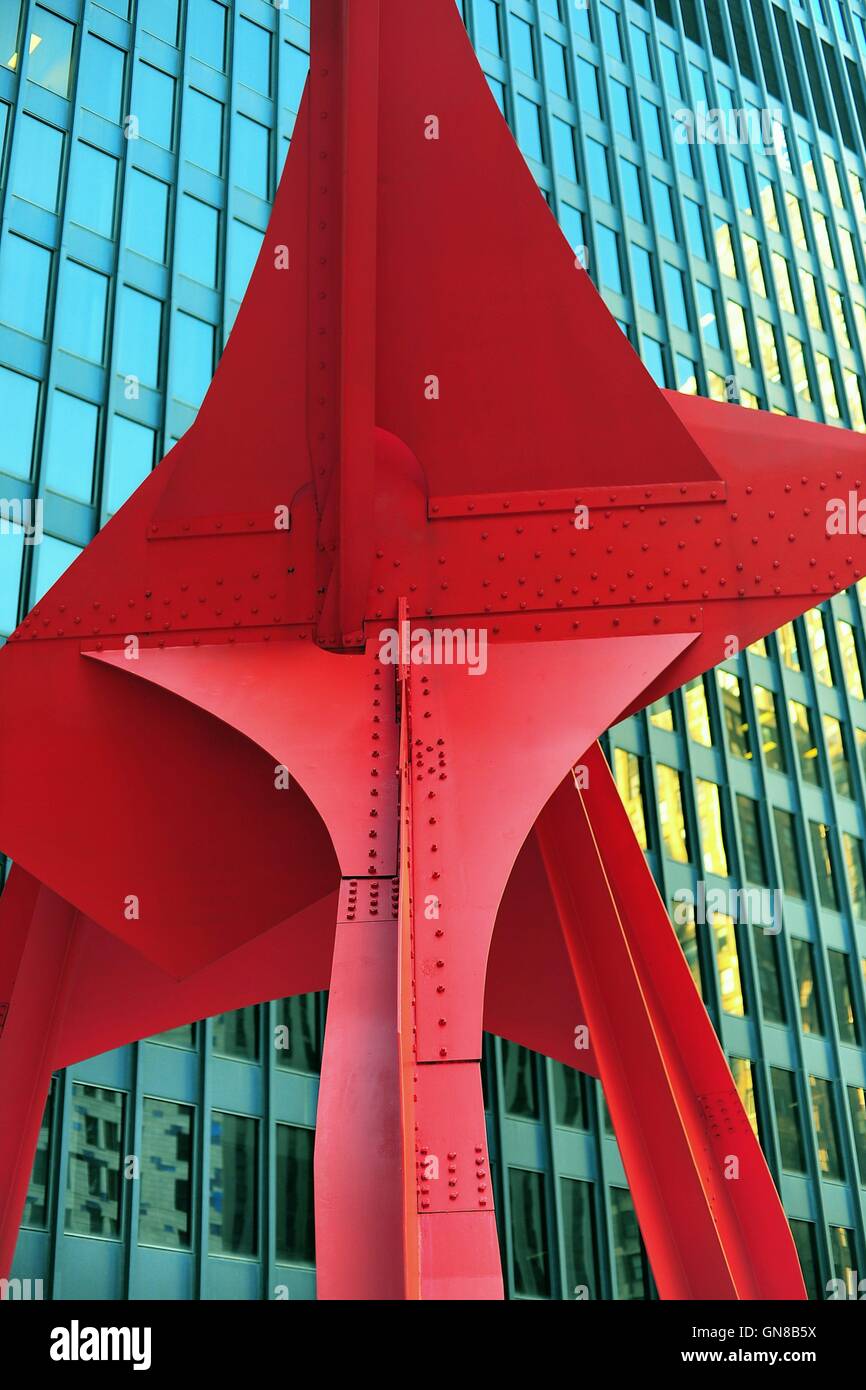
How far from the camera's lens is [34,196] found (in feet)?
92.5

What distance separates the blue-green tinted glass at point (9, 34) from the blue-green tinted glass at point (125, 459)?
24.1 ft

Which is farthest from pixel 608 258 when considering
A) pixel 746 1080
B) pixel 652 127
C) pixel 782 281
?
pixel 746 1080

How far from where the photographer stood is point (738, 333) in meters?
42.2

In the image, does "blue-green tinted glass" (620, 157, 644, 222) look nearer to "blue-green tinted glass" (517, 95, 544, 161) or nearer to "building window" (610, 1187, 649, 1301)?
"blue-green tinted glass" (517, 95, 544, 161)

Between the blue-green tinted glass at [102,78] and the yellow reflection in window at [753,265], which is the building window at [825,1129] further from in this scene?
the blue-green tinted glass at [102,78]

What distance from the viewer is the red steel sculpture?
978cm

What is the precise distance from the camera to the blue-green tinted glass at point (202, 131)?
31.2 m

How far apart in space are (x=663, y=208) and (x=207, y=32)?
14.9m

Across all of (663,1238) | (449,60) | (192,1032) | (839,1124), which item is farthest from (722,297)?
(663,1238)

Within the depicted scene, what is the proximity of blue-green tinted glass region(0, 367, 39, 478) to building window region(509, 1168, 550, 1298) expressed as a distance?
639 inches

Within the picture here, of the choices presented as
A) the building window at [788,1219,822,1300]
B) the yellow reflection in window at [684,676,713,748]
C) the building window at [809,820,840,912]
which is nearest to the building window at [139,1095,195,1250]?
the building window at [788,1219,822,1300]

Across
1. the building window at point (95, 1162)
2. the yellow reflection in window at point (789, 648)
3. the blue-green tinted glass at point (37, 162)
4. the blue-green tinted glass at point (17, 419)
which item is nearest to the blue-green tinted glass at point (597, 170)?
the yellow reflection in window at point (789, 648)

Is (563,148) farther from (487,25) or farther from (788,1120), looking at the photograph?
(788,1120)

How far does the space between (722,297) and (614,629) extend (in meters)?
34.9
